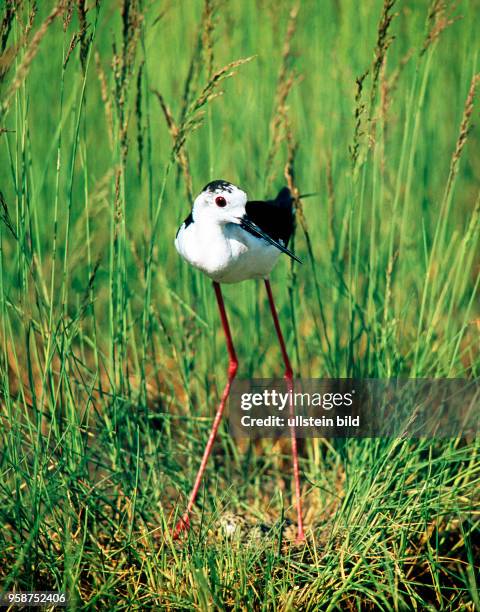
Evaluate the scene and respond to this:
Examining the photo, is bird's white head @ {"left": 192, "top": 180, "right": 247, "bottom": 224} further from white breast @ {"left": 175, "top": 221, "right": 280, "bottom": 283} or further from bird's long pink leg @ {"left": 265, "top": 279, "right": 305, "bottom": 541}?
bird's long pink leg @ {"left": 265, "top": 279, "right": 305, "bottom": 541}

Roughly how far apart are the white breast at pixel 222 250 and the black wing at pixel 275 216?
0.21ft

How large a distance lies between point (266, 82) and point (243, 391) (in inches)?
52.7

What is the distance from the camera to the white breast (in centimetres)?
213

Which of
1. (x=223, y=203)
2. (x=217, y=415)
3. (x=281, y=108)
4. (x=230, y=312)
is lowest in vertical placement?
(x=217, y=415)

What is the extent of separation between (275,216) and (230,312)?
71 centimetres

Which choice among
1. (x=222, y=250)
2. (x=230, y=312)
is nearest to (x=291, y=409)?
(x=230, y=312)

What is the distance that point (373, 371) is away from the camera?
2416 mm

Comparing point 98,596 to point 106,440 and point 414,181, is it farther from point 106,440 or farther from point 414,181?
point 414,181

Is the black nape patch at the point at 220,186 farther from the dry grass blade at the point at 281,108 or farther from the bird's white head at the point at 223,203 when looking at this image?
the dry grass blade at the point at 281,108

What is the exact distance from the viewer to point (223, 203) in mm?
2133

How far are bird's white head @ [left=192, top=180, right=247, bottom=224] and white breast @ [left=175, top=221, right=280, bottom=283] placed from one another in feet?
0.09

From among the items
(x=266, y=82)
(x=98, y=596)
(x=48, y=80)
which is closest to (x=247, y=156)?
(x=266, y=82)

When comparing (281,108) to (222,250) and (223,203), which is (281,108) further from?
(222,250)

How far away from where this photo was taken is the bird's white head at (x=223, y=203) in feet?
6.96
